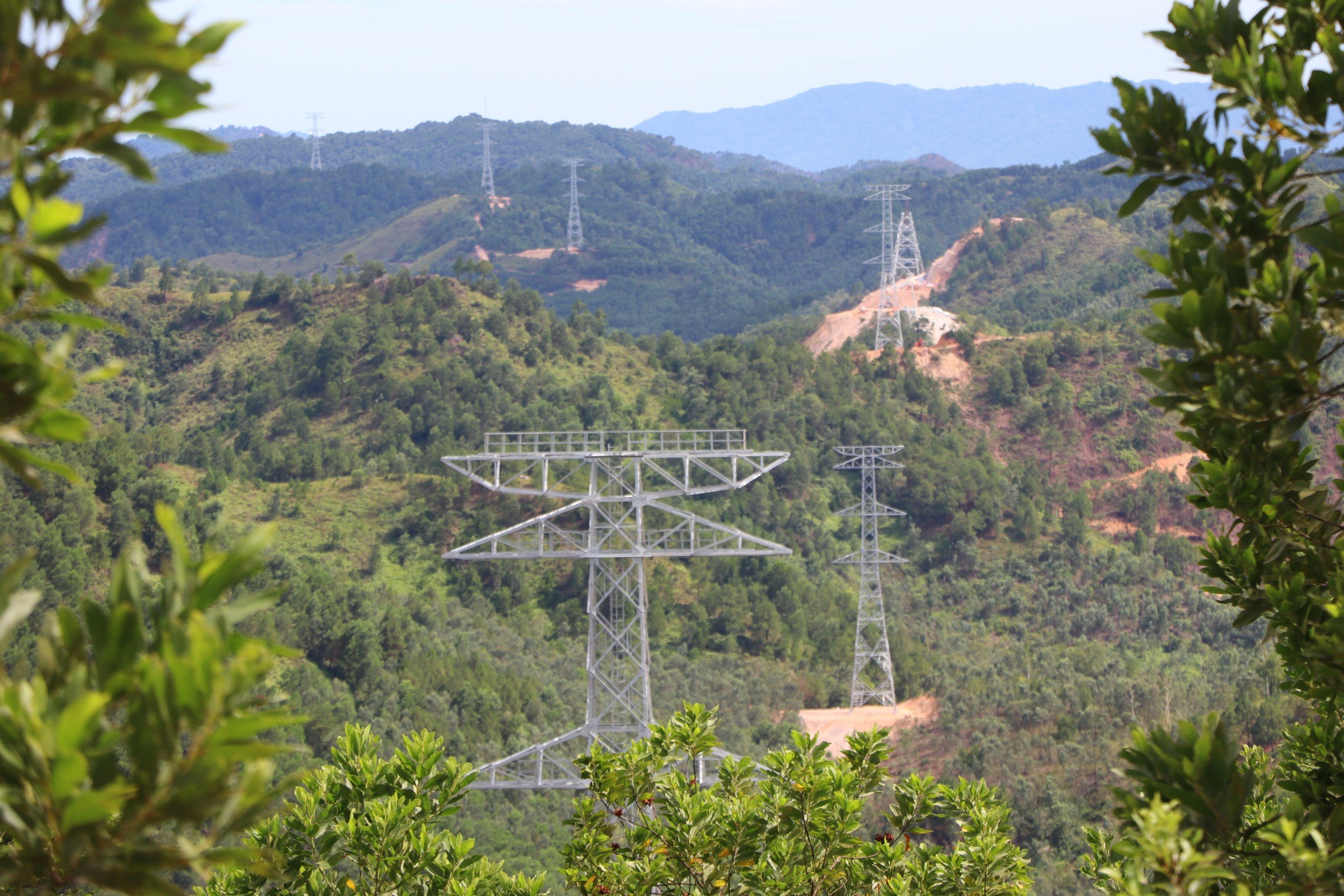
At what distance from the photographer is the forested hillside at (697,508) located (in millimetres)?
32656

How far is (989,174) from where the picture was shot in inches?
5827

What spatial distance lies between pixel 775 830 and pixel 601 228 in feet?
461

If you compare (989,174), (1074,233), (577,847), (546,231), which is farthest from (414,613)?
(989,174)

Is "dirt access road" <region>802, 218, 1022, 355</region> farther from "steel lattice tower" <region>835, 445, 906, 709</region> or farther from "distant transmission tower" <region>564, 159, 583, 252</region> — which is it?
"distant transmission tower" <region>564, 159, 583, 252</region>

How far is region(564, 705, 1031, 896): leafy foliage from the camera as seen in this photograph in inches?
298

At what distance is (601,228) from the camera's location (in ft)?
477

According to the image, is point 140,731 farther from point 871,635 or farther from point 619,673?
point 871,635

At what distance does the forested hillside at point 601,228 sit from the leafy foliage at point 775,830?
328ft

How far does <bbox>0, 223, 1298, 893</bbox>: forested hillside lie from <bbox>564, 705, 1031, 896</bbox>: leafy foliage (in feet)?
58.5

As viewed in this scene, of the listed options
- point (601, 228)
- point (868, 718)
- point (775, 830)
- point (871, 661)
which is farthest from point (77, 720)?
point (601, 228)

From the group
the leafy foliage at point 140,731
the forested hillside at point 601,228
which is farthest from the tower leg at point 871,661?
the forested hillside at point 601,228

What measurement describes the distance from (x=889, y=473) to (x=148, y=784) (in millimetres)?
50107

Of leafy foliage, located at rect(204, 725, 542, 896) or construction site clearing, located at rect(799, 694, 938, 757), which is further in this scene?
construction site clearing, located at rect(799, 694, 938, 757)

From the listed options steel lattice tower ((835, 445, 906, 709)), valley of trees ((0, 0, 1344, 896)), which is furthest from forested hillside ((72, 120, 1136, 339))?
steel lattice tower ((835, 445, 906, 709))
